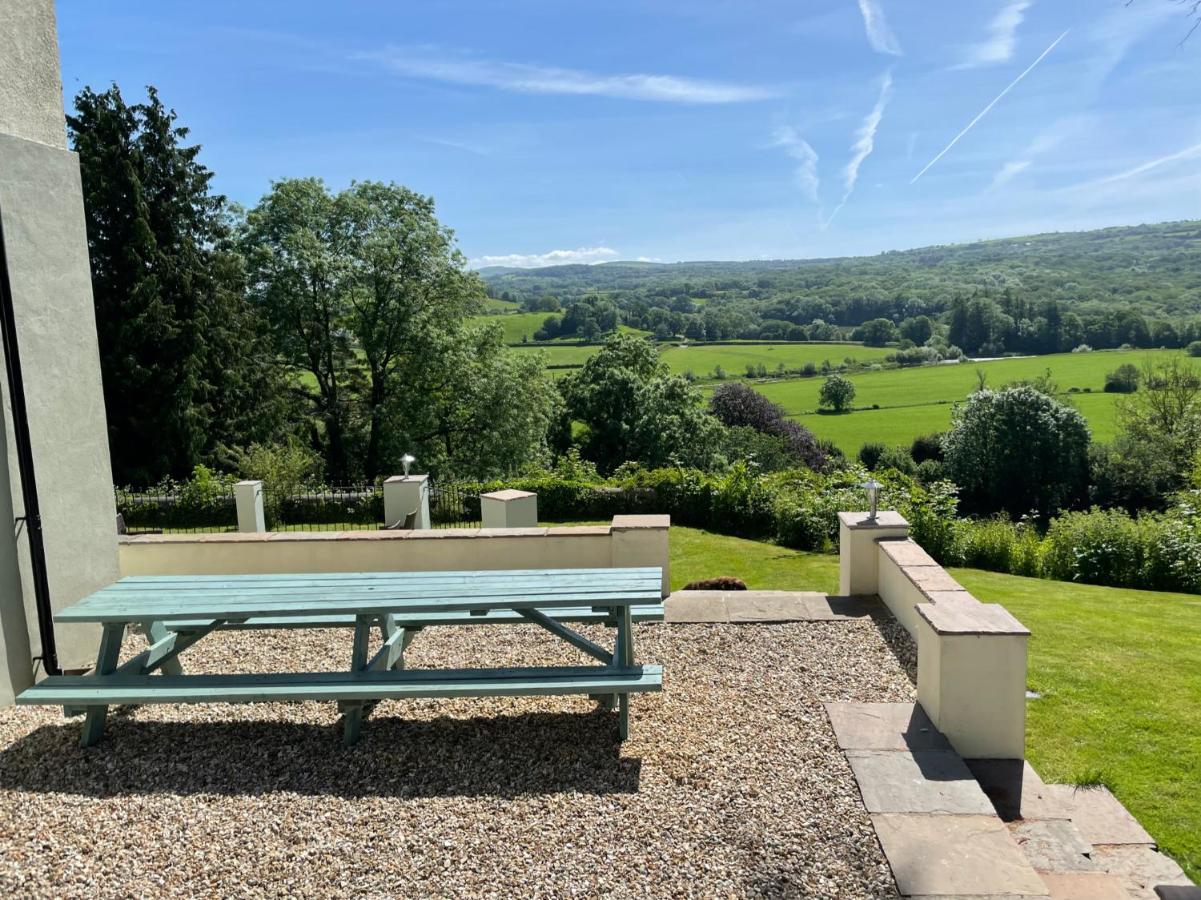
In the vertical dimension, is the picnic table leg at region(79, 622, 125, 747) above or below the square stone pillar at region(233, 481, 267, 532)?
above

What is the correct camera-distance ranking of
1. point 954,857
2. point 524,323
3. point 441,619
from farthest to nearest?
point 524,323 → point 441,619 → point 954,857

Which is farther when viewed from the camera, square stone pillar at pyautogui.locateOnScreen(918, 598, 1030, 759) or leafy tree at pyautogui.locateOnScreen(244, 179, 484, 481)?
leafy tree at pyautogui.locateOnScreen(244, 179, 484, 481)

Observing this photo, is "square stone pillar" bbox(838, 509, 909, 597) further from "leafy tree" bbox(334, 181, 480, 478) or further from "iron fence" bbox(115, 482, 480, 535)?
"leafy tree" bbox(334, 181, 480, 478)

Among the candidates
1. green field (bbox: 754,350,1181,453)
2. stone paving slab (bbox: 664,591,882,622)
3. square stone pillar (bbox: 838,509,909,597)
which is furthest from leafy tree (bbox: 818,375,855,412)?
stone paving slab (bbox: 664,591,882,622)

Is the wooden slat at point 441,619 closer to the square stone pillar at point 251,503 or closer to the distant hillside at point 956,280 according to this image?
the square stone pillar at point 251,503

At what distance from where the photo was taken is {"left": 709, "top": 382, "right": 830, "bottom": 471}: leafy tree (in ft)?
131

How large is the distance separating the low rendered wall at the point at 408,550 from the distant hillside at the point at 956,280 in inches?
2107

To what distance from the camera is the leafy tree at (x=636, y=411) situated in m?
31.4

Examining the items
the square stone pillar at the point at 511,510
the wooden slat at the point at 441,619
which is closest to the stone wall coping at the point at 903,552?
the wooden slat at the point at 441,619

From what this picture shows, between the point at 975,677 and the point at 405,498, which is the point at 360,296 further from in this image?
the point at 975,677

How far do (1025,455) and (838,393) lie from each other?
2251cm

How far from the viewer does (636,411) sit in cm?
3384

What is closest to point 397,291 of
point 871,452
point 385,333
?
point 385,333

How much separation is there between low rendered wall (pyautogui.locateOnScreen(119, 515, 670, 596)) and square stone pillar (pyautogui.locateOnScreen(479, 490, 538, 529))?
1.35 m
